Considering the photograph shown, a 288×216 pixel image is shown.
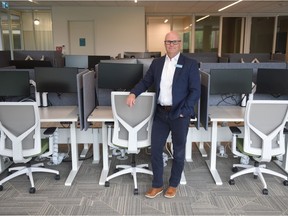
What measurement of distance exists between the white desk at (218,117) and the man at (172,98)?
1.80ft

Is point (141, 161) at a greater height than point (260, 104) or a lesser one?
lesser

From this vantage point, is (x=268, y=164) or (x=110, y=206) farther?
(x=268, y=164)

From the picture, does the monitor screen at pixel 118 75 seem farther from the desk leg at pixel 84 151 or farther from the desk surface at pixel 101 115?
the desk leg at pixel 84 151

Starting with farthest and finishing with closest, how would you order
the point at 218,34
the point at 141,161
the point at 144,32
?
1. the point at 218,34
2. the point at 144,32
3. the point at 141,161

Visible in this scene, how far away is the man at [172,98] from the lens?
2.40 metres

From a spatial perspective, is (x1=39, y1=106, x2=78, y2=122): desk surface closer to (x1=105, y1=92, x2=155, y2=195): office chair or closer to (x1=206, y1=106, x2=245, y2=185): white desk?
(x1=105, y1=92, x2=155, y2=195): office chair

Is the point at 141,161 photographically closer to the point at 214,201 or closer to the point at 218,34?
the point at 214,201

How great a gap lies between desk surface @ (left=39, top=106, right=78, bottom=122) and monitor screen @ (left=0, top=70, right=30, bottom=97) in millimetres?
301

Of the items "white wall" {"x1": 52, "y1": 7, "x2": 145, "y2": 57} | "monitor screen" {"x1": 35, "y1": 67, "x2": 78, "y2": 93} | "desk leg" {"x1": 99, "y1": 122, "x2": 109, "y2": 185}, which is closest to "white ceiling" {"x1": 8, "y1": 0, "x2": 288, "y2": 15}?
"white wall" {"x1": 52, "y1": 7, "x2": 145, "y2": 57}

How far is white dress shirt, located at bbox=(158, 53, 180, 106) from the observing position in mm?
2453

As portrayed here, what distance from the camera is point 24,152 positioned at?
2.67m

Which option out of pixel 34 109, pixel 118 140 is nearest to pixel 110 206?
pixel 118 140

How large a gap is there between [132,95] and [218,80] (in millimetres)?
1247

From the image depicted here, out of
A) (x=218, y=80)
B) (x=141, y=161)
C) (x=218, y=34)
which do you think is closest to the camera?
(x=218, y=80)
